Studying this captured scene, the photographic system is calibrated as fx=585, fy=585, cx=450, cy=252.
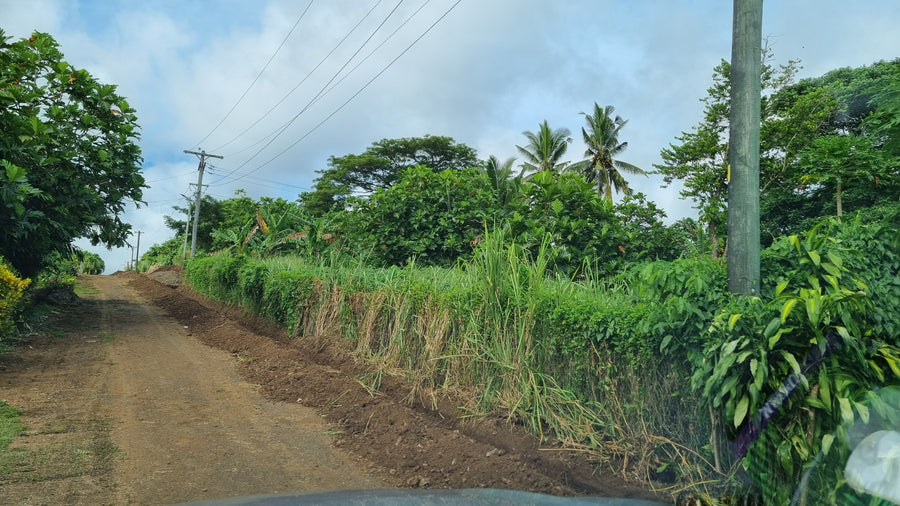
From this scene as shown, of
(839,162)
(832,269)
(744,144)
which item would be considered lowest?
(832,269)

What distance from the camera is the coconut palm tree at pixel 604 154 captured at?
3472 centimetres

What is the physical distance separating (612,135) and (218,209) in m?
31.6

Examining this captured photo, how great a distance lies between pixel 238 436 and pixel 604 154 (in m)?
32.0

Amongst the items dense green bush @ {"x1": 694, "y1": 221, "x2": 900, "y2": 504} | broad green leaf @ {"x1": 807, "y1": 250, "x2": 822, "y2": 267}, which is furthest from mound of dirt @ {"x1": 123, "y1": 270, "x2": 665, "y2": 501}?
broad green leaf @ {"x1": 807, "y1": 250, "x2": 822, "y2": 267}

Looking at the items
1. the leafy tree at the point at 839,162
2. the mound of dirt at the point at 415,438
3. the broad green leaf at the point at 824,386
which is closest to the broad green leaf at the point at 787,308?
the broad green leaf at the point at 824,386

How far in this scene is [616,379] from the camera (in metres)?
4.74

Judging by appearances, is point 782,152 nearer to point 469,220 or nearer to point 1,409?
point 469,220

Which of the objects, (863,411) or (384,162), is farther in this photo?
(384,162)

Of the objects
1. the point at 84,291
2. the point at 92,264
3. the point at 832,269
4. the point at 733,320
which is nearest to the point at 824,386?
the point at 733,320

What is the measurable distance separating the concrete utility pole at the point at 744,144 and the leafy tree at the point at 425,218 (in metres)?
8.11

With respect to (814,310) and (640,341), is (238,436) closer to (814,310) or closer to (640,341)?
(640,341)

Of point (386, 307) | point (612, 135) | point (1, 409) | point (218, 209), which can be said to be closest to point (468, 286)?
point (386, 307)

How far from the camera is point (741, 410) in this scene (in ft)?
11.4

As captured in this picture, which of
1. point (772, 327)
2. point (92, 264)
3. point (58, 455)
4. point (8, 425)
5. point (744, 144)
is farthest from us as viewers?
point (92, 264)
